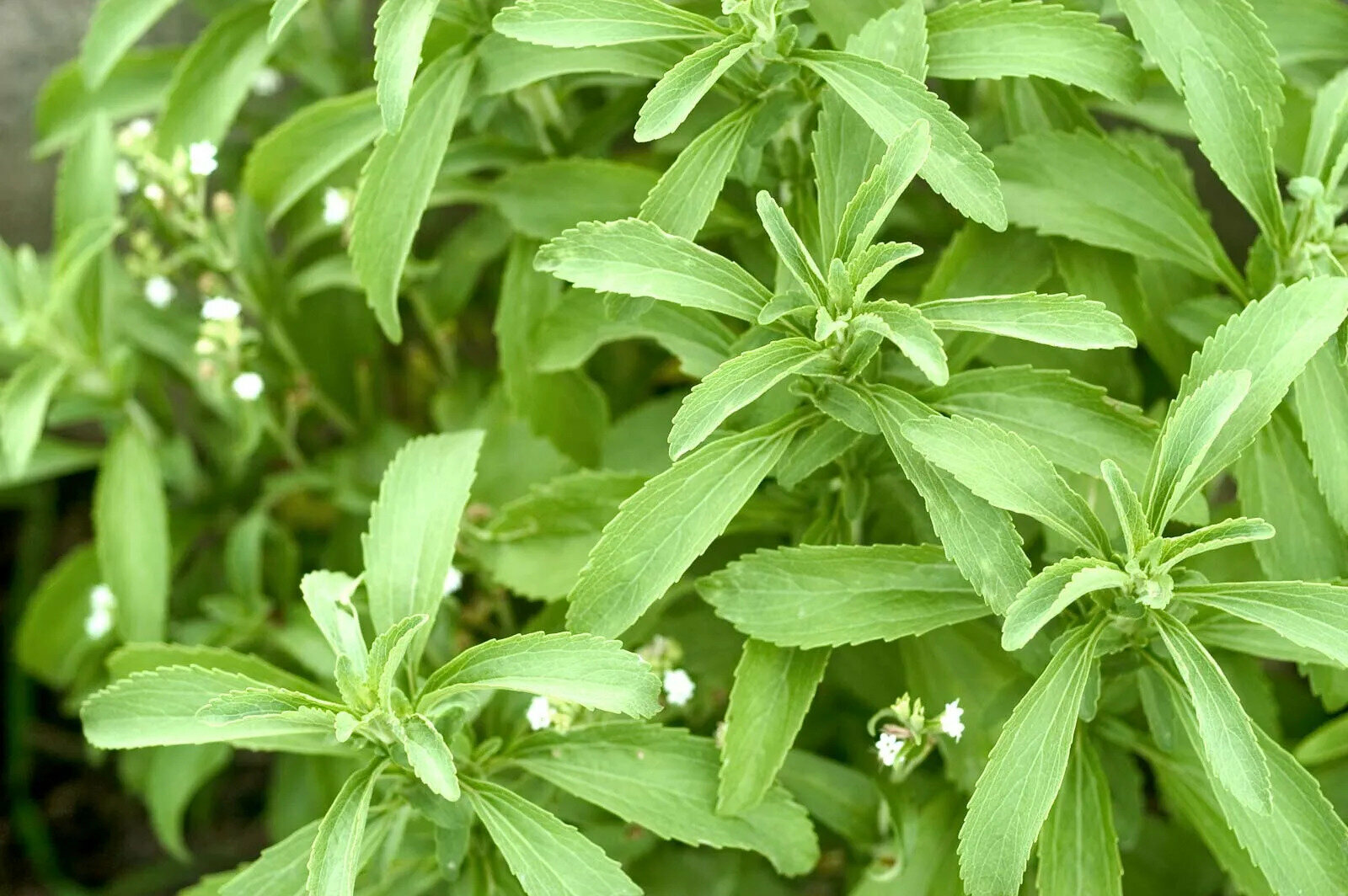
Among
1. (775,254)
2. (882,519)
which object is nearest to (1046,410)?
(882,519)

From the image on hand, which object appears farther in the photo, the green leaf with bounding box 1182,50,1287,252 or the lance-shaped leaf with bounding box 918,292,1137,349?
the green leaf with bounding box 1182,50,1287,252

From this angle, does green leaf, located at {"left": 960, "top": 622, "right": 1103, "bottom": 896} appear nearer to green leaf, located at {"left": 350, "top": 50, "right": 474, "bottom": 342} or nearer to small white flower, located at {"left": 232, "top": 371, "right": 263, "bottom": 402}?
green leaf, located at {"left": 350, "top": 50, "right": 474, "bottom": 342}

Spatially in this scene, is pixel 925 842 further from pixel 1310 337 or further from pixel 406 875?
pixel 1310 337

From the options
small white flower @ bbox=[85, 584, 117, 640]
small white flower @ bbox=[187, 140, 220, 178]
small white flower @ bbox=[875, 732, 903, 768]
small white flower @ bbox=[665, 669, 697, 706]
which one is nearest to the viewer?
small white flower @ bbox=[875, 732, 903, 768]

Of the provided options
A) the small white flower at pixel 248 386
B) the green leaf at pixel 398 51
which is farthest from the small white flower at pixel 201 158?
the green leaf at pixel 398 51

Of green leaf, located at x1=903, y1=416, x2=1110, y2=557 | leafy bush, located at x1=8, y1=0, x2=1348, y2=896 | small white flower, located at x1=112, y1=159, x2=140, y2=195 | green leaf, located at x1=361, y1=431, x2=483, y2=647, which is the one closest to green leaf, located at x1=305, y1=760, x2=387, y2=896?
leafy bush, located at x1=8, y1=0, x2=1348, y2=896

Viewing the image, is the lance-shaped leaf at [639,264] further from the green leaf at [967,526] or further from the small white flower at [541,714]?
the small white flower at [541,714]

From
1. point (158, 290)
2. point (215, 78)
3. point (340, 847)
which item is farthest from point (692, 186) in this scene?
point (158, 290)

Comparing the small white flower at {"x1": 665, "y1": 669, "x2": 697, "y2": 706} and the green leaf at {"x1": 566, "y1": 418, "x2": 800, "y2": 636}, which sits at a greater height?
the green leaf at {"x1": 566, "y1": 418, "x2": 800, "y2": 636}

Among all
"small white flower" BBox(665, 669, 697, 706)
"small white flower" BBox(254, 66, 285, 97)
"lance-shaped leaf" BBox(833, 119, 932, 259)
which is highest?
"lance-shaped leaf" BBox(833, 119, 932, 259)
